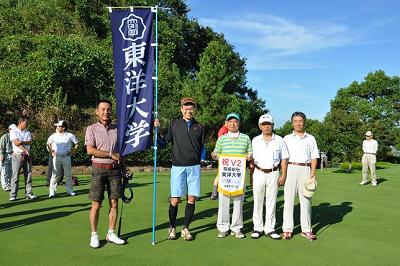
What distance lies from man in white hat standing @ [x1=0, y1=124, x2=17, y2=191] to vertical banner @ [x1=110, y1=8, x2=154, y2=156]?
474cm

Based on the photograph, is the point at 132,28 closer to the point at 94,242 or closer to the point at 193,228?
the point at 94,242

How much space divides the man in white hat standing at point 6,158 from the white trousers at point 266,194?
227 inches

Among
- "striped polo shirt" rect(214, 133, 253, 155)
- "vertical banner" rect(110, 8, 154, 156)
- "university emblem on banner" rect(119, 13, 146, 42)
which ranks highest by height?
"university emblem on banner" rect(119, 13, 146, 42)

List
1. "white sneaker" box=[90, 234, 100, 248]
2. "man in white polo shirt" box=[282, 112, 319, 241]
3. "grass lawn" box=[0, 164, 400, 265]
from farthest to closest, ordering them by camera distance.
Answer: "man in white polo shirt" box=[282, 112, 319, 241] < "white sneaker" box=[90, 234, 100, 248] < "grass lawn" box=[0, 164, 400, 265]

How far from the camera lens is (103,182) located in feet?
17.7

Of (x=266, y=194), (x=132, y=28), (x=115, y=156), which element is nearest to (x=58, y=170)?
(x=115, y=156)

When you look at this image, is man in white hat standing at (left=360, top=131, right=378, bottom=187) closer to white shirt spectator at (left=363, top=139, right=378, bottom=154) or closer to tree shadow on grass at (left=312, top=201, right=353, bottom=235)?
white shirt spectator at (left=363, top=139, right=378, bottom=154)

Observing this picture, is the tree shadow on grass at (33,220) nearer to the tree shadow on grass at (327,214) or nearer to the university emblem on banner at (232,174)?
the university emblem on banner at (232,174)

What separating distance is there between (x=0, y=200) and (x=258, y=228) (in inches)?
230

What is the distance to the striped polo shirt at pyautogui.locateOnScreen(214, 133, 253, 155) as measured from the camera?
20.0 ft

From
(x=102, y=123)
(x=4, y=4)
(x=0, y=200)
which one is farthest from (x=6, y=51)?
(x=102, y=123)

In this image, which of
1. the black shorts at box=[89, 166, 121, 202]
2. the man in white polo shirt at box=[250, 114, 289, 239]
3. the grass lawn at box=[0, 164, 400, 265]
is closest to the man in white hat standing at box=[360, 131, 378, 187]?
the grass lawn at box=[0, 164, 400, 265]

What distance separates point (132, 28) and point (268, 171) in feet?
9.17

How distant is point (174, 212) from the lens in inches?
231
